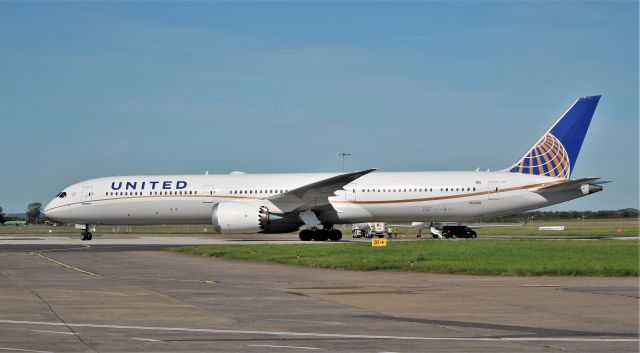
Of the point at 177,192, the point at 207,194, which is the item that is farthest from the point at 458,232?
the point at 177,192

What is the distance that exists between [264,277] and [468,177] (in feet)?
87.7

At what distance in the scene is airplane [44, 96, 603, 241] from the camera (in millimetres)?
45062

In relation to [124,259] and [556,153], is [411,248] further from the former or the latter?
[556,153]

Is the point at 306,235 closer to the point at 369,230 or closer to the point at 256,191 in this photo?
the point at 256,191

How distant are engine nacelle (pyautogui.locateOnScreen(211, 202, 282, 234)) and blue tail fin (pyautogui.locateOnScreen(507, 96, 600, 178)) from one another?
1505 centimetres

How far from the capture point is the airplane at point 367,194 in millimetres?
45062

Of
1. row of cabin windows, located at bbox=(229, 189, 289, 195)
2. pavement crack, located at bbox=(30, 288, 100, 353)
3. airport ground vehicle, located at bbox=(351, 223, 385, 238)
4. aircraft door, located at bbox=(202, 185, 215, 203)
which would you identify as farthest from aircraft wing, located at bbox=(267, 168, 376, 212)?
pavement crack, located at bbox=(30, 288, 100, 353)

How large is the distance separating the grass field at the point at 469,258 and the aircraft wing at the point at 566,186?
38.3 ft

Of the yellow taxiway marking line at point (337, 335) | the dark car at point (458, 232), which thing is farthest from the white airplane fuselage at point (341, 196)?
the yellow taxiway marking line at point (337, 335)

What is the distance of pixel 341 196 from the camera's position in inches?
1847

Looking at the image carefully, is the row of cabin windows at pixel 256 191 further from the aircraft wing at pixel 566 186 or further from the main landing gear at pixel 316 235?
the aircraft wing at pixel 566 186

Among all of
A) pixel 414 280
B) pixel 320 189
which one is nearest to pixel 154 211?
pixel 320 189

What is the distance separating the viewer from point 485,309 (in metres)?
14.0

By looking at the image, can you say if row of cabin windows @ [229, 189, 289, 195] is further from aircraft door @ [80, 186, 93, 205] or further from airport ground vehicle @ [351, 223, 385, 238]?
airport ground vehicle @ [351, 223, 385, 238]
